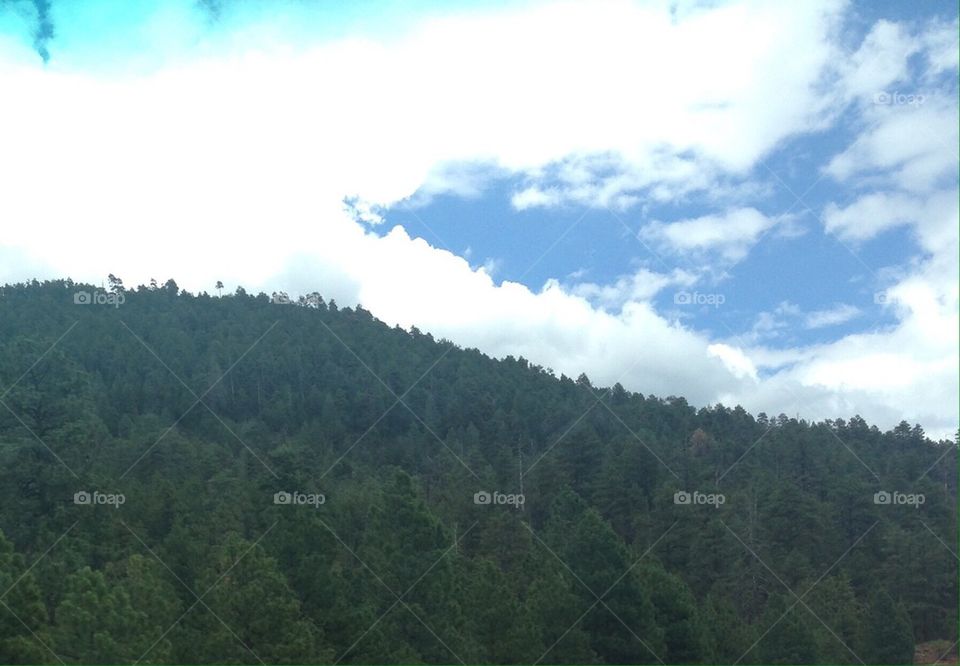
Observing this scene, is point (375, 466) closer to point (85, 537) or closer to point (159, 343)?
point (85, 537)

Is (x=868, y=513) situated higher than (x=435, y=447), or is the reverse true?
(x=435, y=447)

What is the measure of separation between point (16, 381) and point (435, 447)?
6230cm

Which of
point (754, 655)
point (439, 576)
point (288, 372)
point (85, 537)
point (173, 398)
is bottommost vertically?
point (754, 655)

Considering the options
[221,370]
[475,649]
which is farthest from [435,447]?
[475,649]

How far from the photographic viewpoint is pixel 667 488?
6619 centimetres

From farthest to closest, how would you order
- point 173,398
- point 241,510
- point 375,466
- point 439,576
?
1. point 173,398
2. point 375,466
3. point 241,510
4. point 439,576

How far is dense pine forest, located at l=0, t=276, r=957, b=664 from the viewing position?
28.4 metres

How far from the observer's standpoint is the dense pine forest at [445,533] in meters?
28.4

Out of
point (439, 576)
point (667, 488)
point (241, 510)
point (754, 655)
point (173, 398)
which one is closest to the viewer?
point (439, 576)

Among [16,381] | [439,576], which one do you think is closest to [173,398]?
[16,381]

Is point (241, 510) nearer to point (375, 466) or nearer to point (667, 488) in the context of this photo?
point (667, 488)

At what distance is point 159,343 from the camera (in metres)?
151

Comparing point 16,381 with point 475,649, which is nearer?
point 475,649

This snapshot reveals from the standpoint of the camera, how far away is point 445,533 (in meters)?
35.3
